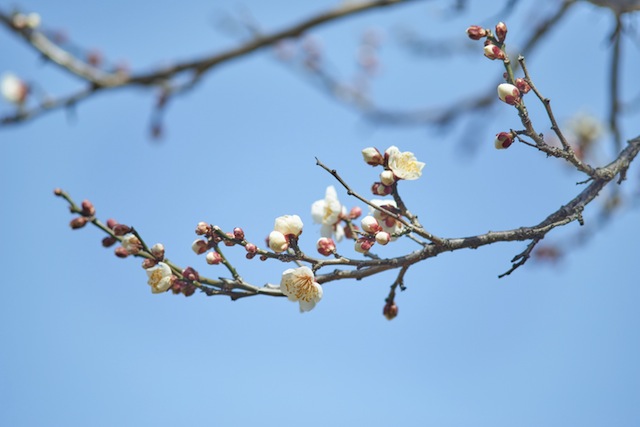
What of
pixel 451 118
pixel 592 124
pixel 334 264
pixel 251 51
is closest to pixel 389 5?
pixel 251 51

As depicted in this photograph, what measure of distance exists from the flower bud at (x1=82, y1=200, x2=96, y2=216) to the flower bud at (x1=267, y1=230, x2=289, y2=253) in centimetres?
52

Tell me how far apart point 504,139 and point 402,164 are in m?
0.29

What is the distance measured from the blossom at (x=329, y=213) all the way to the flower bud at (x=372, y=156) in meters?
0.25

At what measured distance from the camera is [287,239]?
1.67 metres

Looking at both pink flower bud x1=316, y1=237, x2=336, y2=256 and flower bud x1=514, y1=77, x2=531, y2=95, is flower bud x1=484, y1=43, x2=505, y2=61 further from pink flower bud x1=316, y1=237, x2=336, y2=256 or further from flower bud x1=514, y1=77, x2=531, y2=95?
pink flower bud x1=316, y1=237, x2=336, y2=256

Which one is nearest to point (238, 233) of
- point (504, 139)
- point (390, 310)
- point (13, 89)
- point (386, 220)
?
point (386, 220)

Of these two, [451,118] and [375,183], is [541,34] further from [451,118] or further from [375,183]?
[375,183]

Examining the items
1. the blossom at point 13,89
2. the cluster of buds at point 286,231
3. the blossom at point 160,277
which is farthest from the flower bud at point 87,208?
the blossom at point 13,89

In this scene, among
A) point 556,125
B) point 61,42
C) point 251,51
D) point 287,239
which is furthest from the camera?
point 61,42

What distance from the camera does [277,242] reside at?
1.61 m

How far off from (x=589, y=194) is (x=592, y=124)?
3678 mm

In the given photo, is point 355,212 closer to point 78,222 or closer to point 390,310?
point 390,310

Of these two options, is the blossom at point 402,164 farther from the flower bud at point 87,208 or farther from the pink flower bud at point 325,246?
the flower bud at point 87,208

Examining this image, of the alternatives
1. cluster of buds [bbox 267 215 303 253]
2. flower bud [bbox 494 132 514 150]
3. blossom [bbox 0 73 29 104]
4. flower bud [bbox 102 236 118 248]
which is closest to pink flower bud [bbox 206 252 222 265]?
cluster of buds [bbox 267 215 303 253]
